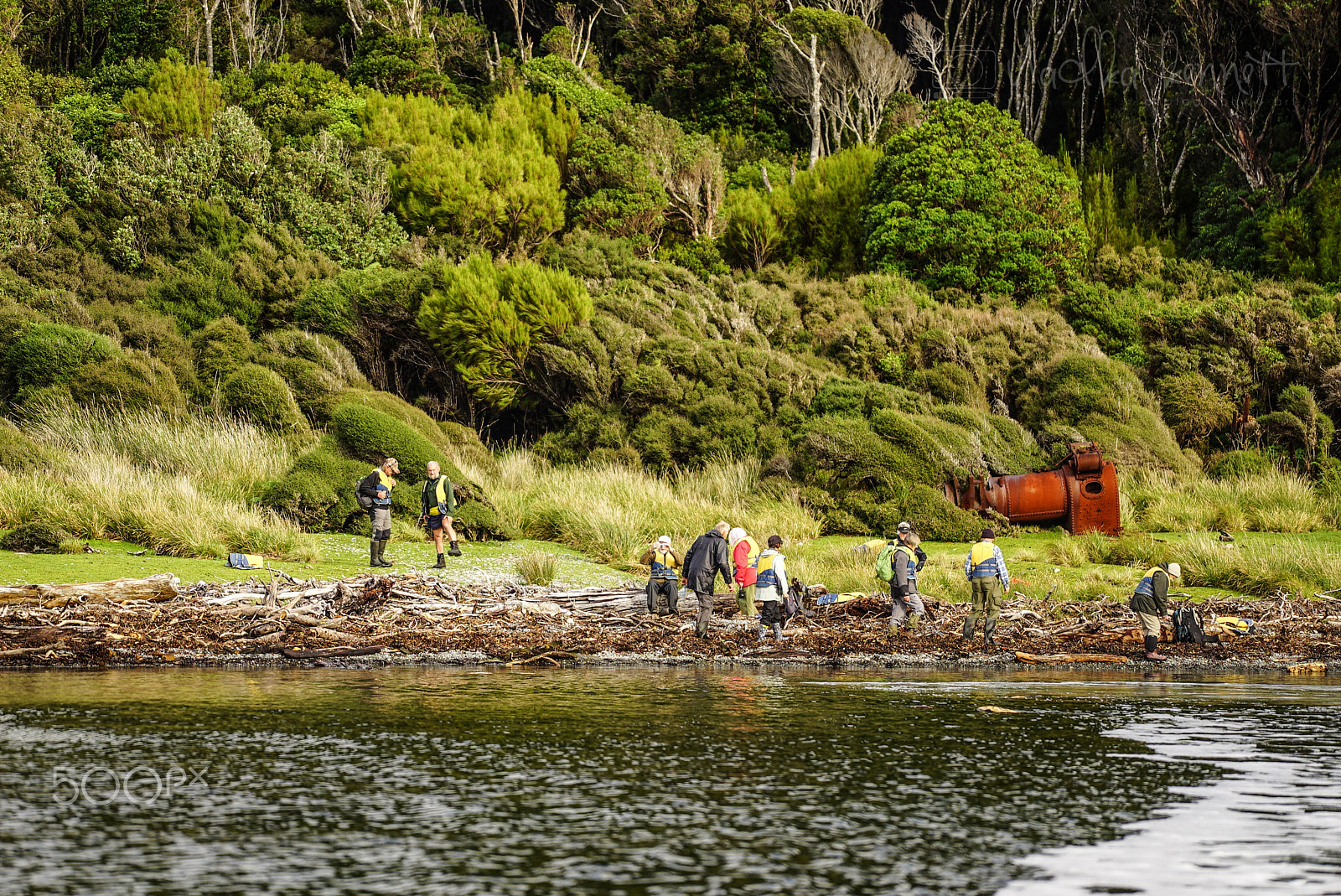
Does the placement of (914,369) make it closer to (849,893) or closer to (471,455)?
Answer: (471,455)

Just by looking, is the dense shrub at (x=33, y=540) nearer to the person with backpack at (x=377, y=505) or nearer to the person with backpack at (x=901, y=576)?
the person with backpack at (x=377, y=505)

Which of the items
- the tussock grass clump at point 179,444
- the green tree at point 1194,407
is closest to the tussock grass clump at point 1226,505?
the green tree at point 1194,407

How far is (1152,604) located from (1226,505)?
9.45 m

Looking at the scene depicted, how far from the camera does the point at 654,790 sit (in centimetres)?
659

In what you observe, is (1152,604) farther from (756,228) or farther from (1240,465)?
(756,228)

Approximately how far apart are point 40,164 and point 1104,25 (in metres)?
33.9

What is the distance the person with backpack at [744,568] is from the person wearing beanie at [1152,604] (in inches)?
149

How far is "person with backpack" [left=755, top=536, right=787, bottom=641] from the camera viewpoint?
41.0 ft

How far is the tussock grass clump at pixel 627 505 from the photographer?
57.7 feet

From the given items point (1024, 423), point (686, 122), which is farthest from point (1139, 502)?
point (686, 122)

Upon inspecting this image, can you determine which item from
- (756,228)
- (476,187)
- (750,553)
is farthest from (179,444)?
(756,228)

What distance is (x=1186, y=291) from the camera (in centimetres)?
3047

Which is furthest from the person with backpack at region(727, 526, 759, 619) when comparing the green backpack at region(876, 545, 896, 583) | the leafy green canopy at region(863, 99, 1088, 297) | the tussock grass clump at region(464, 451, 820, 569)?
the leafy green canopy at region(863, 99, 1088, 297)

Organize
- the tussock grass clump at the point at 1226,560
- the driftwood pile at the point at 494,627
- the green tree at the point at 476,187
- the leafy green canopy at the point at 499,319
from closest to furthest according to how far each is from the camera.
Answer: the driftwood pile at the point at 494,627
the tussock grass clump at the point at 1226,560
the leafy green canopy at the point at 499,319
the green tree at the point at 476,187
